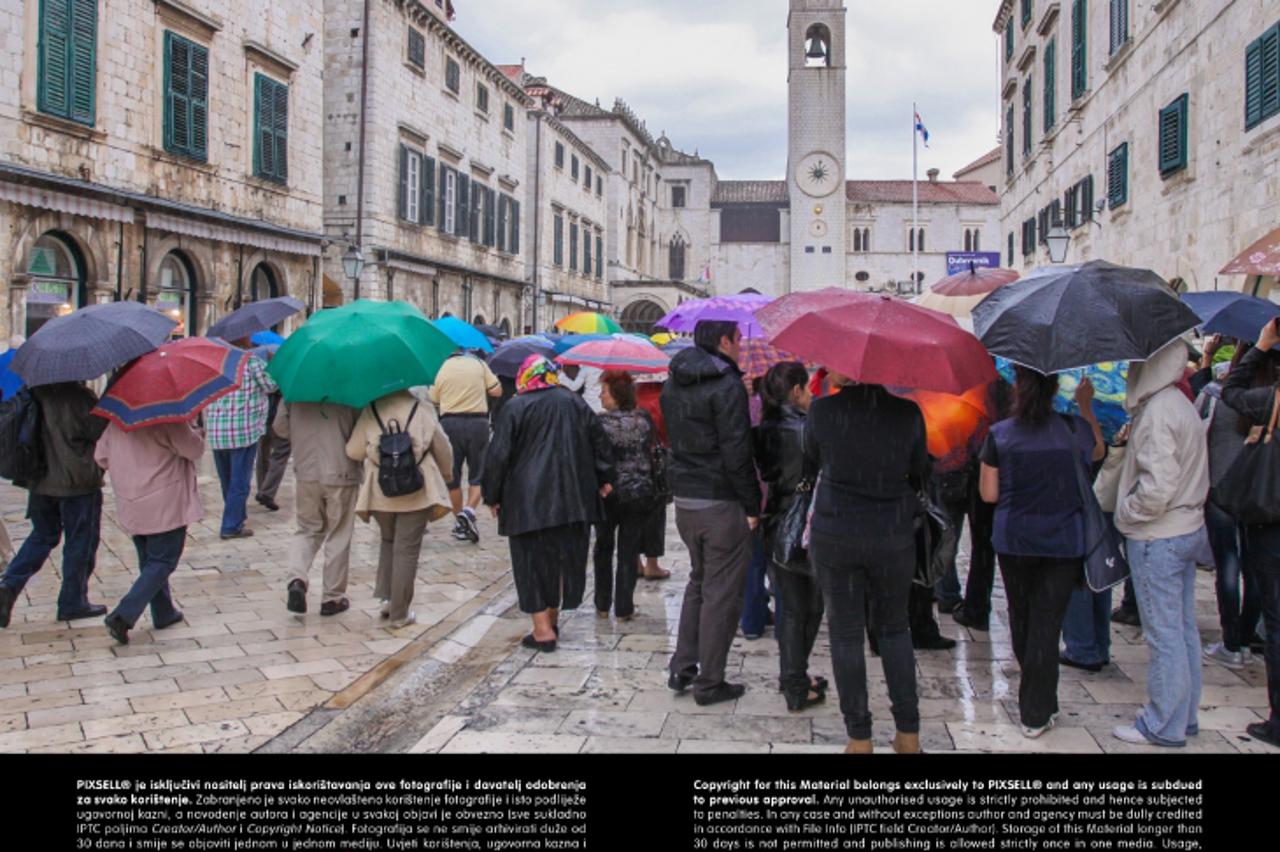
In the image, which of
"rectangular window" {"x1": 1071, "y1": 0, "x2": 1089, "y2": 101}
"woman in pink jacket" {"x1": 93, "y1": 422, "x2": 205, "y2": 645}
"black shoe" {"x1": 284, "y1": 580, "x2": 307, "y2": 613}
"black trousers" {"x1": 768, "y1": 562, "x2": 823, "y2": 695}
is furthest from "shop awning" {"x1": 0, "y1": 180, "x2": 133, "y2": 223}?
"rectangular window" {"x1": 1071, "y1": 0, "x2": 1089, "y2": 101}

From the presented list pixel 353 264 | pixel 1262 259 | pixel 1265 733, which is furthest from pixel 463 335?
pixel 353 264

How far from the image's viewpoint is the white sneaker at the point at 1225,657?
18.4 feet

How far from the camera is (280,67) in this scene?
743 inches

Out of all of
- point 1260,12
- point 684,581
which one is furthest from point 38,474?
point 1260,12

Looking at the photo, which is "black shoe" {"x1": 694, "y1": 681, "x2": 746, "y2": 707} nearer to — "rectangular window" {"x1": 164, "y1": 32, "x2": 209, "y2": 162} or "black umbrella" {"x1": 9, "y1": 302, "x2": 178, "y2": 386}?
"black umbrella" {"x1": 9, "y1": 302, "x2": 178, "y2": 386}

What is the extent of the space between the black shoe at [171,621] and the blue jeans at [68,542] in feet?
1.90

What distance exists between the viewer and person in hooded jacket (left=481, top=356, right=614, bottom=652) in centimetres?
579

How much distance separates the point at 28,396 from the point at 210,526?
12.4 ft

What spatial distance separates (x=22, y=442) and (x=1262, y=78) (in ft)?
40.5

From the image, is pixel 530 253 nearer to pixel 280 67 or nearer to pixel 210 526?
pixel 280 67

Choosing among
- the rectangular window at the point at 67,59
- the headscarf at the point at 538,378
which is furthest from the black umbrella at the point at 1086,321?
the rectangular window at the point at 67,59

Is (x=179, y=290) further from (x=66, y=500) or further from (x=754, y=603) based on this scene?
(x=754, y=603)

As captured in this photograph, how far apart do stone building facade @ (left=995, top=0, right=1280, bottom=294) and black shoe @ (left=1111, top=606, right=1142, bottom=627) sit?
5167 mm

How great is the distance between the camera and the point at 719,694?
Result: 196 inches
